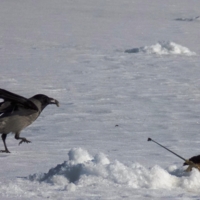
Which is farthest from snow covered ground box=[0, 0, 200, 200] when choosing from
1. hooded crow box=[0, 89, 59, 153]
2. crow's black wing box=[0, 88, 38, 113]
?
crow's black wing box=[0, 88, 38, 113]

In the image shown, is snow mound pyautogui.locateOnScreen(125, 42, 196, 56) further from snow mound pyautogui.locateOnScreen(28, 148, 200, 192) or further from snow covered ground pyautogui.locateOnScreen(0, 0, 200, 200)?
snow mound pyautogui.locateOnScreen(28, 148, 200, 192)

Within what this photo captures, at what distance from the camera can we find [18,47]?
15.0 meters

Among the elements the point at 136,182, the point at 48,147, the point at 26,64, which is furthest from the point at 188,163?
the point at 26,64

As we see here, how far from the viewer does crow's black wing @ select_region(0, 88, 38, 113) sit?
17.1ft

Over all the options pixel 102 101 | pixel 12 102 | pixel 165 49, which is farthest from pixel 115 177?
pixel 165 49

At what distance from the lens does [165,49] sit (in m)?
14.5

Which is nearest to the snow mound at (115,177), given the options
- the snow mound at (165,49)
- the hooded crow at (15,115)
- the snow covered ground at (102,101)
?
the snow covered ground at (102,101)

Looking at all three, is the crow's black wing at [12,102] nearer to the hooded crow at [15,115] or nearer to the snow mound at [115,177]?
the hooded crow at [15,115]

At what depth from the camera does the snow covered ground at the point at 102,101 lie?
394 centimetres

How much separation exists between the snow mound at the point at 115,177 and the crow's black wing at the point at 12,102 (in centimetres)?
127

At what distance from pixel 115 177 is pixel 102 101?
5306 millimetres

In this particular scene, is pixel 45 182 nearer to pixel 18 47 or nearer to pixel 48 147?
pixel 48 147

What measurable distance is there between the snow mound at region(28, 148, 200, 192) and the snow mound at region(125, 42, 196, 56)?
10.4 m

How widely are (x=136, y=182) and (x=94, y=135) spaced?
2.92 meters
